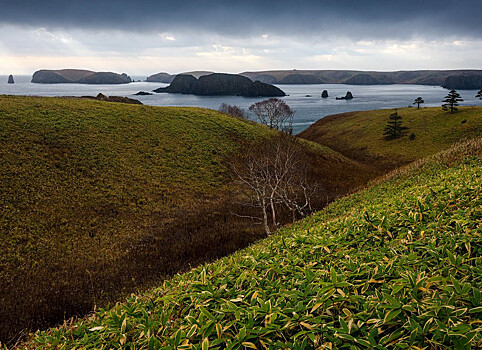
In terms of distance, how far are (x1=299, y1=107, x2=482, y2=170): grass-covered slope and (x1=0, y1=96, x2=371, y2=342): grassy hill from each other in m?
Result: 17.7

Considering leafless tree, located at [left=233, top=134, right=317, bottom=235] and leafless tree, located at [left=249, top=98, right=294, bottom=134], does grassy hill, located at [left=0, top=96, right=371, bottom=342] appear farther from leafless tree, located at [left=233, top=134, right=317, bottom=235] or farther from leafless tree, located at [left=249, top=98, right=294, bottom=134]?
leafless tree, located at [left=249, top=98, right=294, bottom=134]

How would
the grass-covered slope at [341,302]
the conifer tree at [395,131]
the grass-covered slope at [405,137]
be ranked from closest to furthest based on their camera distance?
the grass-covered slope at [341,302], the grass-covered slope at [405,137], the conifer tree at [395,131]

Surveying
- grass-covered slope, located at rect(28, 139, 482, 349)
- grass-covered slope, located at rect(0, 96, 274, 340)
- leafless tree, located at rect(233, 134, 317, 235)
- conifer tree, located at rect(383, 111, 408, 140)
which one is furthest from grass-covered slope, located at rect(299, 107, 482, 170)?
grass-covered slope, located at rect(28, 139, 482, 349)

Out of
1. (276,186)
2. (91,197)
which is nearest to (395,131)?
(276,186)

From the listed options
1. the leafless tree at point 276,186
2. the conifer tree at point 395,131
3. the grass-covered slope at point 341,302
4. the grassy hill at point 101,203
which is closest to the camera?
the grass-covered slope at point 341,302

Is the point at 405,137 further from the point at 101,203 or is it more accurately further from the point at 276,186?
the point at 101,203

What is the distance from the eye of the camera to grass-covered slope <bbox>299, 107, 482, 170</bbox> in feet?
173

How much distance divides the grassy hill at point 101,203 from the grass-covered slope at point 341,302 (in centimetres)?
677

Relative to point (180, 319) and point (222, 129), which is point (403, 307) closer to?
→ point (180, 319)

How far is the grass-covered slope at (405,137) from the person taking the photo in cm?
5262

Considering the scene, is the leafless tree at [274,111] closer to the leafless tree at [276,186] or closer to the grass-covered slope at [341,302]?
the leafless tree at [276,186]

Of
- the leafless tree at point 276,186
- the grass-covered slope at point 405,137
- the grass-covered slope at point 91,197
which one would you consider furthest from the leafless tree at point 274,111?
the grass-covered slope at point 91,197

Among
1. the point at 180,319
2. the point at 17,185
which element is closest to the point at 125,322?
the point at 180,319

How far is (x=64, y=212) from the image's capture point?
2045cm
